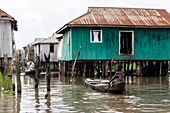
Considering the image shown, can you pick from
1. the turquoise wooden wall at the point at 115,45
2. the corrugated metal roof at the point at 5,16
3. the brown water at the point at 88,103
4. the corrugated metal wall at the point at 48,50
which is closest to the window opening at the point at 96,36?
the turquoise wooden wall at the point at 115,45

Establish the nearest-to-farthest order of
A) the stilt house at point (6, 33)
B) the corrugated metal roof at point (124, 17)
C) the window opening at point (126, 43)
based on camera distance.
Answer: the stilt house at point (6, 33)
the corrugated metal roof at point (124, 17)
the window opening at point (126, 43)

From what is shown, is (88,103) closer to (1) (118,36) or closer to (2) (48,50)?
(1) (118,36)

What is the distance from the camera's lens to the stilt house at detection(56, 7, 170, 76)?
27.0 meters

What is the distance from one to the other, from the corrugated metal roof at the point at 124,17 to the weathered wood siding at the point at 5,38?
3.70m

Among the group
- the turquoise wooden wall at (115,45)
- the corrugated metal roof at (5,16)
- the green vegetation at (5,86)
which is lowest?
the green vegetation at (5,86)

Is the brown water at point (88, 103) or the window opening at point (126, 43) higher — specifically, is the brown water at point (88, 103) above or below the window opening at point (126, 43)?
below

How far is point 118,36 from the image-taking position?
90.3ft

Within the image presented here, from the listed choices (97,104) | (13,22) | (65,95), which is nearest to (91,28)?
(13,22)

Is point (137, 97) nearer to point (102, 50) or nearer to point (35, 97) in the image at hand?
point (35, 97)

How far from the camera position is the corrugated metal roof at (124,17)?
2691 cm

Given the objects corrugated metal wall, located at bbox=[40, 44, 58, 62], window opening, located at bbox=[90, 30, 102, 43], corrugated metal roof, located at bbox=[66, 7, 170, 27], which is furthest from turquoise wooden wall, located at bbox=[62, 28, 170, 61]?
corrugated metal wall, located at bbox=[40, 44, 58, 62]

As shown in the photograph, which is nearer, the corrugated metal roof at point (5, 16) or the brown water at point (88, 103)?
the brown water at point (88, 103)

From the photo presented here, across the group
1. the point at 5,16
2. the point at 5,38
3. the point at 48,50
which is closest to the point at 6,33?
the point at 5,38

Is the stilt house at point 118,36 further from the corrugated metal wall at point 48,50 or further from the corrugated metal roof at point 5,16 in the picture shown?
the corrugated metal wall at point 48,50
